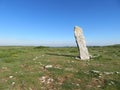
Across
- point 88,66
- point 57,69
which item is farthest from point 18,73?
point 88,66

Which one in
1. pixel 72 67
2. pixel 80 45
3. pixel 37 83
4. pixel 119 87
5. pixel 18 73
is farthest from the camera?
pixel 80 45

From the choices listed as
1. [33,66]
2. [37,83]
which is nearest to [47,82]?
[37,83]

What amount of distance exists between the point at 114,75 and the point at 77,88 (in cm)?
447

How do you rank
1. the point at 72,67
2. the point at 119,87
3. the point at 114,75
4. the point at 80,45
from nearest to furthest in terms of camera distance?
the point at 119,87 < the point at 114,75 < the point at 72,67 < the point at 80,45

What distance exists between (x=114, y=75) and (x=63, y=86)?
5.18 metres

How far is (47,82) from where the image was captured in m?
18.4

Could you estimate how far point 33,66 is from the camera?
→ 78.2 feet

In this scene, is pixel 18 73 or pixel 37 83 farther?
pixel 18 73

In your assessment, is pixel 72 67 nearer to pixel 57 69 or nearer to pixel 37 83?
pixel 57 69

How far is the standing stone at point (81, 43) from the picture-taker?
29625mm

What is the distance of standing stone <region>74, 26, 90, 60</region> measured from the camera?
29.6 metres

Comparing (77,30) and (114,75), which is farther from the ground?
(77,30)

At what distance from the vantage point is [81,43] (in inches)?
1201

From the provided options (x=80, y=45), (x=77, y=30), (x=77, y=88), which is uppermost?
(x=77, y=30)
